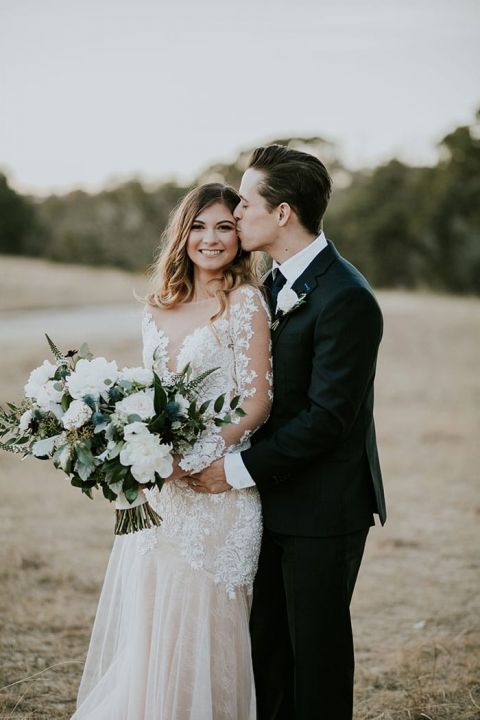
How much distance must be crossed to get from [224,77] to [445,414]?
645 inches

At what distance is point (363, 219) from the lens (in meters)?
30.3

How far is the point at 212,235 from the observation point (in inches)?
127

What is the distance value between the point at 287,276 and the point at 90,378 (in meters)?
0.94

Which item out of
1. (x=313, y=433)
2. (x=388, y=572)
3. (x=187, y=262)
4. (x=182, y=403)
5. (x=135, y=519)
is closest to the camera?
(x=182, y=403)

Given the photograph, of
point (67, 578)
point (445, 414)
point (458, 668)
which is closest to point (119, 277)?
point (445, 414)

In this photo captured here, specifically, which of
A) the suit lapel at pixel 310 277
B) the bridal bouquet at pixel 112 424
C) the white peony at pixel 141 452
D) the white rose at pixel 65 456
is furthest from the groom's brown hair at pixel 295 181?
the white rose at pixel 65 456

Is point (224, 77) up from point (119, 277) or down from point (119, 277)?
up

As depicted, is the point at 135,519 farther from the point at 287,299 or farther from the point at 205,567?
the point at 287,299

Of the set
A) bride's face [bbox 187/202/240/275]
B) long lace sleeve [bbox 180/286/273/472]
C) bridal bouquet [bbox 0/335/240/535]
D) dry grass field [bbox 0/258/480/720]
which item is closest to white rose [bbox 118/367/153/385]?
bridal bouquet [bbox 0/335/240/535]

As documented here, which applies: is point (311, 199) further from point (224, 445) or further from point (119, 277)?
point (119, 277)

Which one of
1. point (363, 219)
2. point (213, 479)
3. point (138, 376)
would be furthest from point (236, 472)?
point (363, 219)

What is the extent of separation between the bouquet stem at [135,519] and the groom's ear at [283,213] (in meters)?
1.29

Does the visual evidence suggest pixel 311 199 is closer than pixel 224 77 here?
Yes

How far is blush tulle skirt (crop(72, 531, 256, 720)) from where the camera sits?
3021mm
